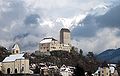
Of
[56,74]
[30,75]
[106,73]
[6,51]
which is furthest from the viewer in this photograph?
[6,51]

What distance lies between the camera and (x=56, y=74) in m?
156

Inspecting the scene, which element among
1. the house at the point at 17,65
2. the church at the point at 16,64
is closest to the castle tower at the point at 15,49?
the church at the point at 16,64

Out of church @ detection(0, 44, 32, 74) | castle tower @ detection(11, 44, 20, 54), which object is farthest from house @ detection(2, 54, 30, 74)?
castle tower @ detection(11, 44, 20, 54)

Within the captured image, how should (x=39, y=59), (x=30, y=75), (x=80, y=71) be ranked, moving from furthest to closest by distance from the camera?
(x=39, y=59)
(x=30, y=75)
(x=80, y=71)

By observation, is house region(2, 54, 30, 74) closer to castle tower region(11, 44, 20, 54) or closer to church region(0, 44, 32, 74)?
church region(0, 44, 32, 74)

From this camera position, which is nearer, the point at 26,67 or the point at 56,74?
the point at 26,67

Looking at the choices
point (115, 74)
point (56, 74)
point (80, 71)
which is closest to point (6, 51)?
point (56, 74)

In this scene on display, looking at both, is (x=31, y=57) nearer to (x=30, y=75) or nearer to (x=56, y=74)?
(x=56, y=74)

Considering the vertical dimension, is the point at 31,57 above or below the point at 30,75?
above

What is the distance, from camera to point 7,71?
122875mm

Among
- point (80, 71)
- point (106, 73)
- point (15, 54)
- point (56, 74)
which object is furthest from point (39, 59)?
point (80, 71)

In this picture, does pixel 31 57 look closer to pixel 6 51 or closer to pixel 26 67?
pixel 6 51

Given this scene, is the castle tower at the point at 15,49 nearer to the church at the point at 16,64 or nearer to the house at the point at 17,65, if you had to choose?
the church at the point at 16,64

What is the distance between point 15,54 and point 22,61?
5.36 metres
